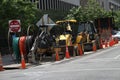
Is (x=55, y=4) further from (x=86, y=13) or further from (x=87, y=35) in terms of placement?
(x=87, y=35)

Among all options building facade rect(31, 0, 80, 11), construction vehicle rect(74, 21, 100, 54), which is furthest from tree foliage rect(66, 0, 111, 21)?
construction vehicle rect(74, 21, 100, 54)

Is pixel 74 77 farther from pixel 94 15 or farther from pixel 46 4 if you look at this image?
pixel 94 15

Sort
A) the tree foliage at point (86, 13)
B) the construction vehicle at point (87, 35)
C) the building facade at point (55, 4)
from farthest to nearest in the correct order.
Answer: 1. the tree foliage at point (86, 13)
2. the building facade at point (55, 4)
3. the construction vehicle at point (87, 35)

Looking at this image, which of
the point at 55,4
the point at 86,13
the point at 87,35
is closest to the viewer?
the point at 87,35

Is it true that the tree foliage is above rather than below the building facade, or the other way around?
below

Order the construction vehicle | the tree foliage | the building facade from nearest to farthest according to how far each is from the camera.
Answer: the construction vehicle
the building facade
the tree foliage

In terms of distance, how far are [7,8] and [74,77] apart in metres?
18.7

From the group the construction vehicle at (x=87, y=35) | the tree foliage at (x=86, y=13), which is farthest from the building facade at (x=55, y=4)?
the construction vehicle at (x=87, y=35)

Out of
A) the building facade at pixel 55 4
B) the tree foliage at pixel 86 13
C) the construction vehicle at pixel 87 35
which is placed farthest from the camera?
the tree foliage at pixel 86 13

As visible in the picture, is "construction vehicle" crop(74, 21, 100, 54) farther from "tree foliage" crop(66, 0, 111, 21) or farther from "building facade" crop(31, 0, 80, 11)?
"tree foliage" crop(66, 0, 111, 21)

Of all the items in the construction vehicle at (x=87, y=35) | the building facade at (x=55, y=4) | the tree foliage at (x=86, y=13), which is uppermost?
the building facade at (x=55, y=4)

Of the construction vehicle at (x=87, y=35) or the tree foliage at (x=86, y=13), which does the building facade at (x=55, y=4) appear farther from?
the construction vehicle at (x=87, y=35)

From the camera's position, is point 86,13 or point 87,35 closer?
point 87,35

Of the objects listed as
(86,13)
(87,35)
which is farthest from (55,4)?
(87,35)
